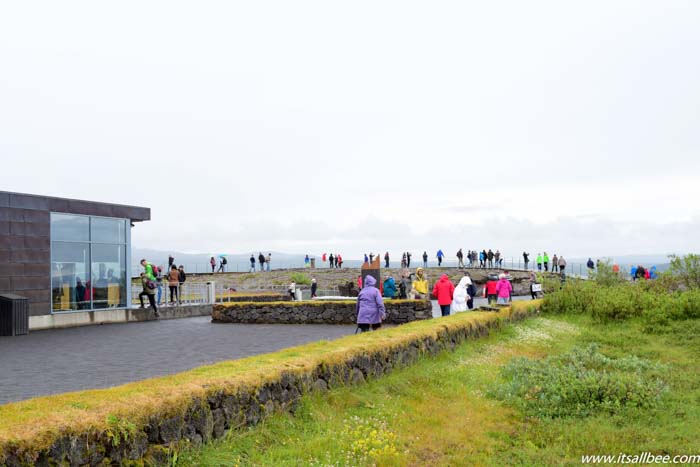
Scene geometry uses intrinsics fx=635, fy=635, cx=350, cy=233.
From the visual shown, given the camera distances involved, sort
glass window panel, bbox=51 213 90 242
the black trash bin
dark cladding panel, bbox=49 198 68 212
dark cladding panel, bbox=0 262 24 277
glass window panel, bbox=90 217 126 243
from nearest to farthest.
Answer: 1. the black trash bin
2. dark cladding panel, bbox=0 262 24 277
3. dark cladding panel, bbox=49 198 68 212
4. glass window panel, bbox=51 213 90 242
5. glass window panel, bbox=90 217 126 243

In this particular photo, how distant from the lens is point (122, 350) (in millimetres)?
14398

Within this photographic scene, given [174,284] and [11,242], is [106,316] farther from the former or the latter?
[11,242]

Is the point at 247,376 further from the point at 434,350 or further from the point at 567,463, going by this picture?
the point at 434,350

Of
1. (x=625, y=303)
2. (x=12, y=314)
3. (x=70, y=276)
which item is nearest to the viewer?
(x=12, y=314)

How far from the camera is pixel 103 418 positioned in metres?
5.05

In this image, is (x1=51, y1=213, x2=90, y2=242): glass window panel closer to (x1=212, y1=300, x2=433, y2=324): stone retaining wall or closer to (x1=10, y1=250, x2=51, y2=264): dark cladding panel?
(x1=10, y1=250, x2=51, y2=264): dark cladding panel

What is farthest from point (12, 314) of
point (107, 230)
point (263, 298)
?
point (263, 298)

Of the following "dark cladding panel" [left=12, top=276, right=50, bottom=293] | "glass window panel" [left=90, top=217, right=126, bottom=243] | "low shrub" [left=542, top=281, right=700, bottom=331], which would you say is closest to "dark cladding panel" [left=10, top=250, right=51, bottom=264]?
"dark cladding panel" [left=12, top=276, right=50, bottom=293]

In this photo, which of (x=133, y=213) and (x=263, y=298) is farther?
(x=263, y=298)

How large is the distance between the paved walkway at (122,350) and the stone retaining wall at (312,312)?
3.67ft

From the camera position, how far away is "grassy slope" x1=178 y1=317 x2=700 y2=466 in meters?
6.54

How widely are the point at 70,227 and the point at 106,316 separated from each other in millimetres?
3432

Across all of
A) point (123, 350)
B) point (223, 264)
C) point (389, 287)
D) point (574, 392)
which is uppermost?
point (223, 264)

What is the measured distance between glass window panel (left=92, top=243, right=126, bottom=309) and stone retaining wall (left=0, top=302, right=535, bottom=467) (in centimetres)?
1481
